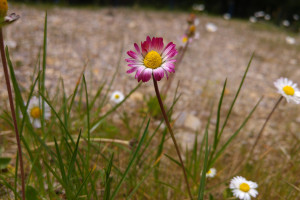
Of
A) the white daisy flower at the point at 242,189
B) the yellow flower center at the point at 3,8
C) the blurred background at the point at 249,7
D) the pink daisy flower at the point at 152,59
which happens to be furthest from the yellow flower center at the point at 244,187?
the blurred background at the point at 249,7

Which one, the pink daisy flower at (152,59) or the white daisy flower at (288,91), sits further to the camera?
the white daisy flower at (288,91)

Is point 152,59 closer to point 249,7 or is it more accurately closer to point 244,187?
point 244,187

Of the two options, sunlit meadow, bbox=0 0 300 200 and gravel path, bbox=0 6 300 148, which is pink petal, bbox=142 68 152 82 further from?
gravel path, bbox=0 6 300 148

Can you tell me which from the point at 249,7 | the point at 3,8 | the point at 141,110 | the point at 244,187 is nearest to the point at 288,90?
the point at 244,187

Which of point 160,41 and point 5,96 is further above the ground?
point 160,41

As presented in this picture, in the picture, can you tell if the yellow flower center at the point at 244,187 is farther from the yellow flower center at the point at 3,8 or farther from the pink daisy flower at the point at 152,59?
the yellow flower center at the point at 3,8

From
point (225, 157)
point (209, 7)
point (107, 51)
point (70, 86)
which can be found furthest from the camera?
point (209, 7)

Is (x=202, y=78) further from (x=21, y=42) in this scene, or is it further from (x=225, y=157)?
(x=21, y=42)

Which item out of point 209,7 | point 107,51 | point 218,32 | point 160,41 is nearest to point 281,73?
point 218,32
